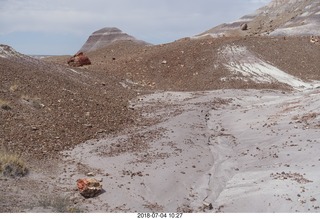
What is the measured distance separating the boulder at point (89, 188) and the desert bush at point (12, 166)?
1.64m

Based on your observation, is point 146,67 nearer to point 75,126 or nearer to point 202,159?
point 75,126

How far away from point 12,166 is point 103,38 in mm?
46526

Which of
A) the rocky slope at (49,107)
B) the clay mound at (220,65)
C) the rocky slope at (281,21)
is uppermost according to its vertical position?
the rocky slope at (281,21)

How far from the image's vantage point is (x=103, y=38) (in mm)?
55438

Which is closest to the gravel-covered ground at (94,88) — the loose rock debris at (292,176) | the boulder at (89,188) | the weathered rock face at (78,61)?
the boulder at (89,188)

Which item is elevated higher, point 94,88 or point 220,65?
point 220,65

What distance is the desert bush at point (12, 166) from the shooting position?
33.0 feet

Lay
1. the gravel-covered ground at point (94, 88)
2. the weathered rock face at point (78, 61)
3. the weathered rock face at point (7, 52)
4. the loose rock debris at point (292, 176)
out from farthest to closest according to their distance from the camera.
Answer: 1. the weathered rock face at point (78, 61)
2. the weathered rock face at point (7, 52)
3. the gravel-covered ground at point (94, 88)
4. the loose rock debris at point (292, 176)

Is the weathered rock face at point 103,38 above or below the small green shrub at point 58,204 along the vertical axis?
above

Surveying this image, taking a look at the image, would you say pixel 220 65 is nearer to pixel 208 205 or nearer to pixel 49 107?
pixel 49 107

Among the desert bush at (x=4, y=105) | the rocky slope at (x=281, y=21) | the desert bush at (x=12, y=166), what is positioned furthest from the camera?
the rocky slope at (x=281, y=21)

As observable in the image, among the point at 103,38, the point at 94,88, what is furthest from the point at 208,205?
the point at 103,38

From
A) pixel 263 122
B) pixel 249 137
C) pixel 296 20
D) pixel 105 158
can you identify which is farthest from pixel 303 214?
pixel 296 20

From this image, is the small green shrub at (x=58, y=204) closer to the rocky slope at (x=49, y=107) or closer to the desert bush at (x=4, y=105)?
the rocky slope at (x=49, y=107)
